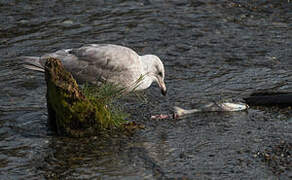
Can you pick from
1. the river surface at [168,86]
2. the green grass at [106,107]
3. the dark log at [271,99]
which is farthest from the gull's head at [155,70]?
the green grass at [106,107]

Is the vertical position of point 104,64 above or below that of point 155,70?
above

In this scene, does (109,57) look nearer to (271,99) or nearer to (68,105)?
(68,105)

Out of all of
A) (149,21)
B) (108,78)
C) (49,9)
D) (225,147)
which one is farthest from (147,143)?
(49,9)

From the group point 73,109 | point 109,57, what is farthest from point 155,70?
point 73,109

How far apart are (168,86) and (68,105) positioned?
91.3 inches

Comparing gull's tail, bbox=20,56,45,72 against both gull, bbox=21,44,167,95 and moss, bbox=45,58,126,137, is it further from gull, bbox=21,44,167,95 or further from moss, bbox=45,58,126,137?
moss, bbox=45,58,126,137

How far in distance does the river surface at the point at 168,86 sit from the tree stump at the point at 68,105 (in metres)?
0.14

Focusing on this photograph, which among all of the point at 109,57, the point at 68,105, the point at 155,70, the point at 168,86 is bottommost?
the point at 168,86

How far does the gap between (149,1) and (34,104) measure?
16.5 ft

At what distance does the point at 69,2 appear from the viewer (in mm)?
11070

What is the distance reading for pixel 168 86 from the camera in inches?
287

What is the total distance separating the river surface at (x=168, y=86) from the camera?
4.54m

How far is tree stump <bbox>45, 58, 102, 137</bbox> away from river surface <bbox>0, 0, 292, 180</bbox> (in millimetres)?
143

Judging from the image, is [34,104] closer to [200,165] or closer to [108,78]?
[108,78]
